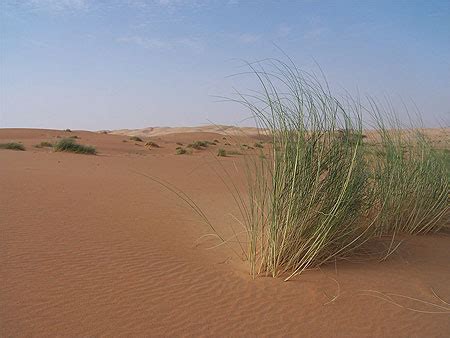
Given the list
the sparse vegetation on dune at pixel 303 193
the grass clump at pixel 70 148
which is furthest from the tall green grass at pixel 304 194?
the grass clump at pixel 70 148

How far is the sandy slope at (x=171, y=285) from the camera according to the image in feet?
11.5

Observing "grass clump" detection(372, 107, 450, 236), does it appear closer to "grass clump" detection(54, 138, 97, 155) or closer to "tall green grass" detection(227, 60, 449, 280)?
"tall green grass" detection(227, 60, 449, 280)

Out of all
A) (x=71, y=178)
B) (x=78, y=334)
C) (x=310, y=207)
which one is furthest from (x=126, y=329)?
(x=71, y=178)

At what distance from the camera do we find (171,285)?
14.0 ft

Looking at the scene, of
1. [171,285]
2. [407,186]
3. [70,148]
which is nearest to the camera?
[171,285]

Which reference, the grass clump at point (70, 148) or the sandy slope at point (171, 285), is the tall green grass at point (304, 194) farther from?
the grass clump at point (70, 148)

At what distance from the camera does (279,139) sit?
15.0ft

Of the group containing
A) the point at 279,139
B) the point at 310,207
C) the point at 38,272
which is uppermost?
the point at 279,139

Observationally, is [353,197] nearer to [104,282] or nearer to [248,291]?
[248,291]

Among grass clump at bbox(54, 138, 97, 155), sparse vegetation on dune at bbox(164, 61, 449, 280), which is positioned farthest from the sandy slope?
grass clump at bbox(54, 138, 97, 155)

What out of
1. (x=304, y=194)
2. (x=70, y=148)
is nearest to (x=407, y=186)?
(x=304, y=194)

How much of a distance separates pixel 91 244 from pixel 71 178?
5803 millimetres

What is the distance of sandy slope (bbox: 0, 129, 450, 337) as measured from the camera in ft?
11.5

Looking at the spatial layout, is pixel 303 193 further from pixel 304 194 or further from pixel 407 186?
pixel 407 186
